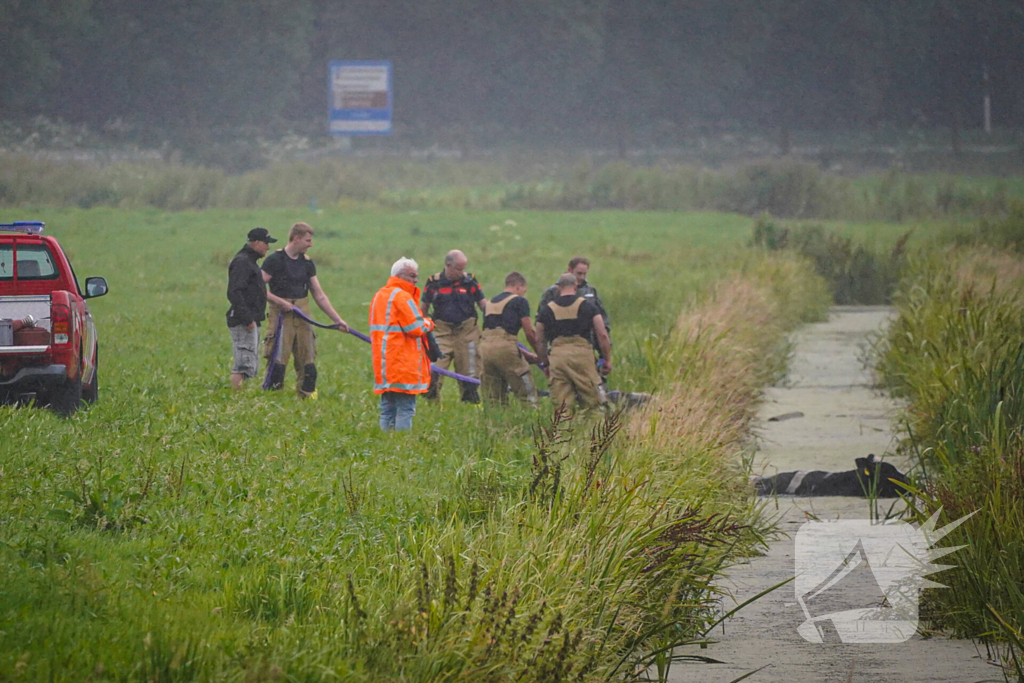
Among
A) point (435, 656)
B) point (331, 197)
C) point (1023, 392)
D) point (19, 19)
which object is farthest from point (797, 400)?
point (331, 197)

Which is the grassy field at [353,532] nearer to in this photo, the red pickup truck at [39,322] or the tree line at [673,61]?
the red pickup truck at [39,322]

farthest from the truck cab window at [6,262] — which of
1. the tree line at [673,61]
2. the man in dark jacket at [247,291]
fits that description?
the tree line at [673,61]

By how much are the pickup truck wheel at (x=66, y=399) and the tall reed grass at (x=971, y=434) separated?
259 inches

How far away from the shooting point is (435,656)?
5.66 m

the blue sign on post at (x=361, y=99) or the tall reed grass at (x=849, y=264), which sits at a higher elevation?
the blue sign on post at (x=361, y=99)

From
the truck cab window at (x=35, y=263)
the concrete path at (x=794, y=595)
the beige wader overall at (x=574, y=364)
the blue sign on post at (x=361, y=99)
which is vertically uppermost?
the blue sign on post at (x=361, y=99)

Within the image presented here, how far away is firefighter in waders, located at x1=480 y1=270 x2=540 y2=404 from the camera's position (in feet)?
43.1

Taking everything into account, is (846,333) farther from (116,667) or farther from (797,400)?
(116,667)

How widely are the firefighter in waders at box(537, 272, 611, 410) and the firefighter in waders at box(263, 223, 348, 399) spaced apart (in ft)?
7.25

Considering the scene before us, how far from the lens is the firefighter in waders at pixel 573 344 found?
12.5 m

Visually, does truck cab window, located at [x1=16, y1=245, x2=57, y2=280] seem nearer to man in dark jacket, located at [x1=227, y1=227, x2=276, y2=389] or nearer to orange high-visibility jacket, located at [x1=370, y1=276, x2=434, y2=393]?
man in dark jacket, located at [x1=227, y1=227, x2=276, y2=389]

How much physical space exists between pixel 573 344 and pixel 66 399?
4324 millimetres

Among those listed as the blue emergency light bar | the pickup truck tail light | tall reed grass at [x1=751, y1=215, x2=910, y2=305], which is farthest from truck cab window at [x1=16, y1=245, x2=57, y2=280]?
tall reed grass at [x1=751, y1=215, x2=910, y2=305]

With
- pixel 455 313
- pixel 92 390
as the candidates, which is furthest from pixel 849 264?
pixel 92 390
